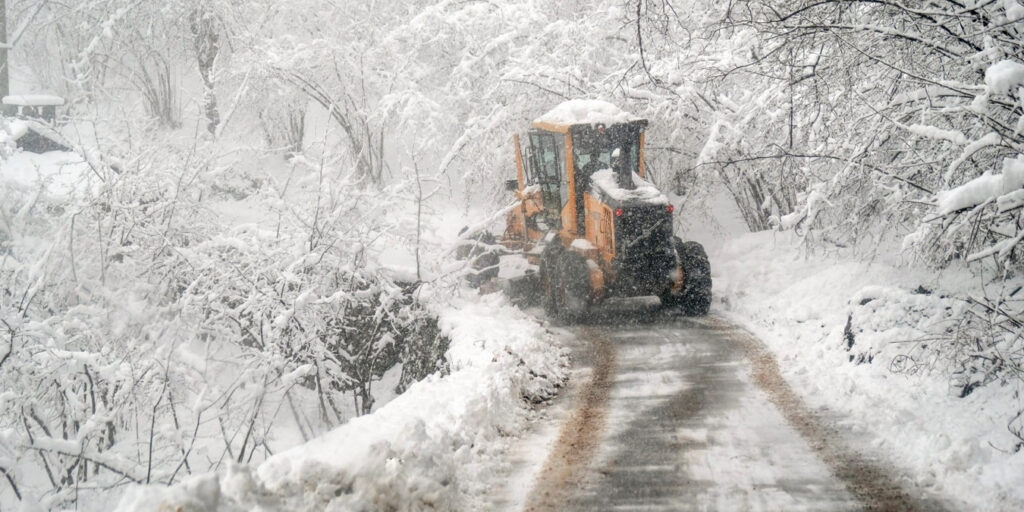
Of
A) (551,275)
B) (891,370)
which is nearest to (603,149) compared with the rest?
(551,275)

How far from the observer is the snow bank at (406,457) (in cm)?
409

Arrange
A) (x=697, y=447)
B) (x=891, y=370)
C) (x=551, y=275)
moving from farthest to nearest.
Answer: (x=551, y=275)
(x=891, y=370)
(x=697, y=447)

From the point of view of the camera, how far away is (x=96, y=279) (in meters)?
9.66

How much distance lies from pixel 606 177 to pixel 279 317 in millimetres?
5635

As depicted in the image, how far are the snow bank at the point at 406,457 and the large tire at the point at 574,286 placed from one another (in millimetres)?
A: 3031

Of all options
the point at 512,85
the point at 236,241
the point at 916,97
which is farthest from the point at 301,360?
the point at 512,85

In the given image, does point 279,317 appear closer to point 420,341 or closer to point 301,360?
point 301,360

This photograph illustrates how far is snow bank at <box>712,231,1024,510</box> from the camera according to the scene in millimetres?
5078

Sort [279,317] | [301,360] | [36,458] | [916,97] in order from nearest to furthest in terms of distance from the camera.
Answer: [916,97], [36,458], [279,317], [301,360]

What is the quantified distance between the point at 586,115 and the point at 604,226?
178 centimetres

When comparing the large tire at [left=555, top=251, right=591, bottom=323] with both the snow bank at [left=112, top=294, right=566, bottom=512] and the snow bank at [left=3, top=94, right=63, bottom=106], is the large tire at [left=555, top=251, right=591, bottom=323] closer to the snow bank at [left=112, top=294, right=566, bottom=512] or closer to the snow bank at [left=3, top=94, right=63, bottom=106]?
the snow bank at [left=112, top=294, right=566, bottom=512]

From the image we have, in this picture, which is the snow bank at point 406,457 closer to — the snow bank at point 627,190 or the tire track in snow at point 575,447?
the tire track in snow at point 575,447

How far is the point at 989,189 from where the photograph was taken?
4152 mm

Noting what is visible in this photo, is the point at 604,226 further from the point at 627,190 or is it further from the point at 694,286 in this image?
the point at 694,286
